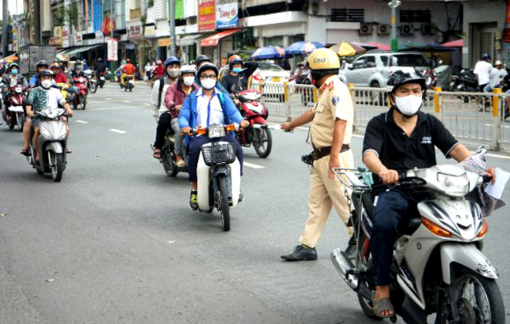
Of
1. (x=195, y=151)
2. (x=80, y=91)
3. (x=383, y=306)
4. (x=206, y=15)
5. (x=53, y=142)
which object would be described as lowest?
(x=383, y=306)

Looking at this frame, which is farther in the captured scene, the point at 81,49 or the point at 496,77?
the point at 81,49

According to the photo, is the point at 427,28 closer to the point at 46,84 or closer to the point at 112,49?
the point at 112,49

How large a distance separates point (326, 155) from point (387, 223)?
2.20m

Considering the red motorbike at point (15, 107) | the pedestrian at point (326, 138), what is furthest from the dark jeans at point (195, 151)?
the red motorbike at point (15, 107)

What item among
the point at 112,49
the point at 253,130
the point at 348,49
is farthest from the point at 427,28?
the point at 253,130

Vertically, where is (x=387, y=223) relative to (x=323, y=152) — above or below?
below

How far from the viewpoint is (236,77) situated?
597 inches

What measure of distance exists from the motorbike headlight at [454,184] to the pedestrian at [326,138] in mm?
2189

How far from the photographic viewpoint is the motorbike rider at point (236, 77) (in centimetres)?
1508

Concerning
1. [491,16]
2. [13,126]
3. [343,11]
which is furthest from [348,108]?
[343,11]

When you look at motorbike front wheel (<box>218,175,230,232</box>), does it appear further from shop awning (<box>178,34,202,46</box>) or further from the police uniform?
shop awning (<box>178,34,202,46</box>)

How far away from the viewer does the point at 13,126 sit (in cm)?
2183

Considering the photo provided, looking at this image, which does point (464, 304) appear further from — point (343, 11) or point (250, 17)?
point (250, 17)

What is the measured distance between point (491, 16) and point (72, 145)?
74.0 ft
